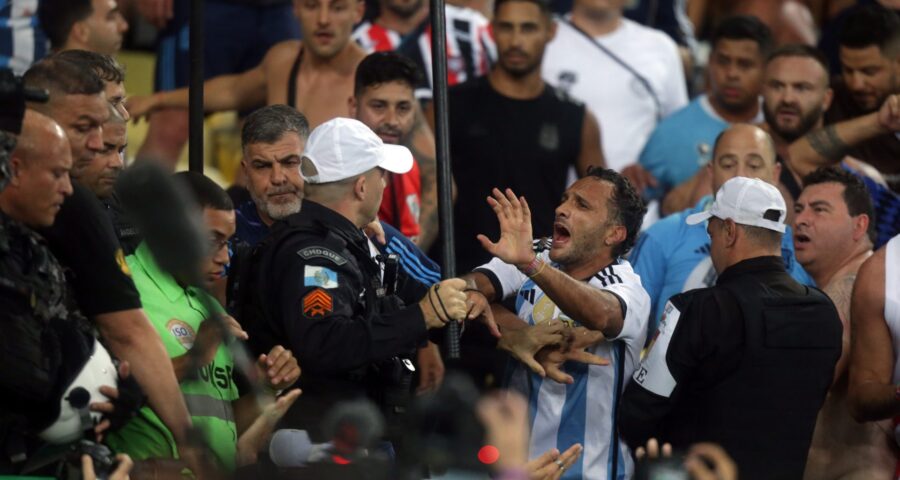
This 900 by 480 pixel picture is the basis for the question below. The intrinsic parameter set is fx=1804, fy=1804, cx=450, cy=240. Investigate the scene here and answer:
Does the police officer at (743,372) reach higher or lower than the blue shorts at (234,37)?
lower

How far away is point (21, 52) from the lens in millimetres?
9109

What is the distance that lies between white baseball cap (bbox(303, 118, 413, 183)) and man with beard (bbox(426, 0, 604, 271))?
2.49m

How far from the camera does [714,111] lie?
997cm

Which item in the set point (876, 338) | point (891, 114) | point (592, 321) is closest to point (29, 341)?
point (592, 321)

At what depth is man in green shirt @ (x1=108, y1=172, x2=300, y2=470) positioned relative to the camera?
5.67 m

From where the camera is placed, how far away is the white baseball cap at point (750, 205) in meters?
6.90

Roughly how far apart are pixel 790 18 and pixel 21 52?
564 cm

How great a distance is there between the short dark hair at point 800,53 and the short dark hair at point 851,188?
1293 mm

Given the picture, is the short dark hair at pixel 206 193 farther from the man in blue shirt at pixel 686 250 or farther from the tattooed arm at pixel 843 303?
the tattooed arm at pixel 843 303

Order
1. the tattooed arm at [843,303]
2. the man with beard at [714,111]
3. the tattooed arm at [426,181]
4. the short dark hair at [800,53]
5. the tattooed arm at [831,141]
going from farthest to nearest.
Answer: the man with beard at [714,111] < the short dark hair at [800,53] < the tattooed arm at [831,141] < the tattooed arm at [426,181] < the tattooed arm at [843,303]

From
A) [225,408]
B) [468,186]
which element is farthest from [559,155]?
[225,408]

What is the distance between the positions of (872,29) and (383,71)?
2798 mm

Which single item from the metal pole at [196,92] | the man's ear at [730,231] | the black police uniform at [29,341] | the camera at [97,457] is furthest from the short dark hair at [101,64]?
the man's ear at [730,231]

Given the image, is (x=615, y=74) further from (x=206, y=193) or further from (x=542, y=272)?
(x=206, y=193)
